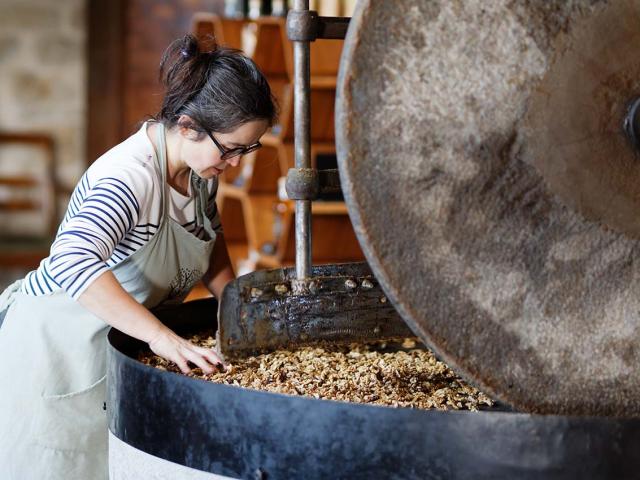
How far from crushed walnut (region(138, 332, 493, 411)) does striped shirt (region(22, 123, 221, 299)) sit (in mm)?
212

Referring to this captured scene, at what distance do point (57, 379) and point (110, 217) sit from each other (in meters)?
0.41

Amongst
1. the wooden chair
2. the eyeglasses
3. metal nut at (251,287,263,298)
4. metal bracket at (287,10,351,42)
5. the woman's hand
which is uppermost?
metal bracket at (287,10,351,42)

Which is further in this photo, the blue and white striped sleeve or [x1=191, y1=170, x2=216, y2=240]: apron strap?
[x1=191, y1=170, x2=216, y2=240]: apron strap

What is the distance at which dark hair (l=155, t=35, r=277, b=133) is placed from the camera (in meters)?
1.83

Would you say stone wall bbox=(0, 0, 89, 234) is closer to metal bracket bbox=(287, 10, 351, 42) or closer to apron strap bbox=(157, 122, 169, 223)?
apron strap bbox=(157, 122, 169, 223)

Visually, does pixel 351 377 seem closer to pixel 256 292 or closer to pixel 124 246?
pixel 256 292

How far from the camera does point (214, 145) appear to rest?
6.09ft

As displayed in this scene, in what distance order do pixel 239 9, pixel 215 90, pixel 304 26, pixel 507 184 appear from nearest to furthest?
1. pixel 507 184
2. pixel 304 26
3. pixel 215 90
4. pixel 239 9

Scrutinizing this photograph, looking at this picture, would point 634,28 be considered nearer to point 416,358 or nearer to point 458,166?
point 458,166

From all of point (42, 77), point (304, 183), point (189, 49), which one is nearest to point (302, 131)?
point (304, 183)

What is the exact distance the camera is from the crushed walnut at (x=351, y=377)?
1600 mm

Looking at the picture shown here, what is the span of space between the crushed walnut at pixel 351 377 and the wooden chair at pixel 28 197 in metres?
5.12

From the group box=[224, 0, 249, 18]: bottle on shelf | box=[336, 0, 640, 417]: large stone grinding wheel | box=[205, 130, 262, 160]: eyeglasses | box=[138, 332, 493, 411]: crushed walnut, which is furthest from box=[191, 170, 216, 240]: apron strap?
box=[224, 0, 249, 18]: bottle on shelf

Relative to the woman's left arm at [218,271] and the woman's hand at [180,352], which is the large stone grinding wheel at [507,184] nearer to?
the woman's hand at [180,352]
